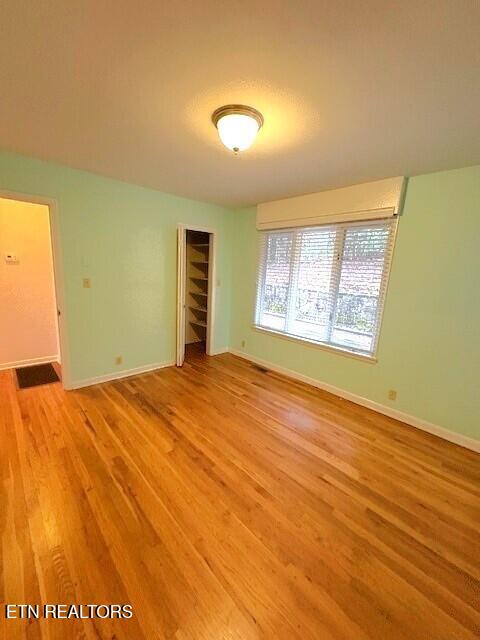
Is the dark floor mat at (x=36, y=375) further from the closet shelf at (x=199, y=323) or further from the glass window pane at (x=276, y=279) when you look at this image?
the glass window pane at (x=276, y=279)

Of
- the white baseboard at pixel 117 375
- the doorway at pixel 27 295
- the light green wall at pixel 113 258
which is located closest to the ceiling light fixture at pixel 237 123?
the light green wall at pixel 113 258

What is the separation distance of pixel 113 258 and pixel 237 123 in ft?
7.28

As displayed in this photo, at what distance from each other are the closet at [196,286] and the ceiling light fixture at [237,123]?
298cm

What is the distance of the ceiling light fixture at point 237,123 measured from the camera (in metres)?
1.56

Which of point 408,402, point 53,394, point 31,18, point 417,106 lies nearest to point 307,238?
point 417,106

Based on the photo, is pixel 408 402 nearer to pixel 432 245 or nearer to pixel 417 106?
pixel 432 245

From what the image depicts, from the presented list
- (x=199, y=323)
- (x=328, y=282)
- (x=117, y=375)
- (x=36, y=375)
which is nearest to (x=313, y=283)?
(x=328, y=282)

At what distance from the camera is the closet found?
4750 mm

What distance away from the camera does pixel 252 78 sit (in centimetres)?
133

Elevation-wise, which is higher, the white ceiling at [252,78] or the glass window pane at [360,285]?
the white ceiling at [252,78]

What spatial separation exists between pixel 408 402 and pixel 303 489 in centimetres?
161

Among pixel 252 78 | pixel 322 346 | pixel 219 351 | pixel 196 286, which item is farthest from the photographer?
pixel 196 286

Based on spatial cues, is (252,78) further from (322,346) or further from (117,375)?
(117,375)

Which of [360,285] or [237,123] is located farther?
[360,285]
